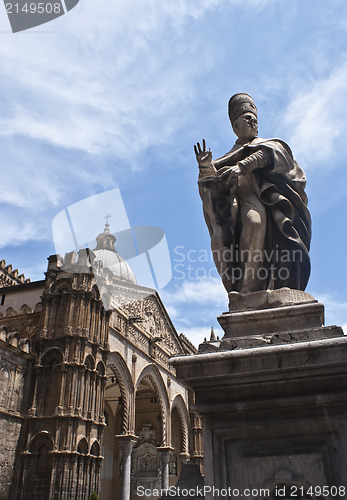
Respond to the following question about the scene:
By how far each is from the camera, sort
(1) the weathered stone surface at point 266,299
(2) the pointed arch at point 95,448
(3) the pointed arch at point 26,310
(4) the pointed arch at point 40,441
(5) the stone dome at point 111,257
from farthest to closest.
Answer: (5) the stone dome at point 111,257, (3) the pointed arch at point 26,310, (2) the pointed arch at point 95,448, (4) the pointed arch at point 40,441, (1) the weathered stone surface at point 266,299

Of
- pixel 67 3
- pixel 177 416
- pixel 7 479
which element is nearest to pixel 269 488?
pixel 67 3

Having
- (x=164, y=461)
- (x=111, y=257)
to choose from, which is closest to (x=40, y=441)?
(x=164, y=461)

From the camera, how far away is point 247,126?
362 cm

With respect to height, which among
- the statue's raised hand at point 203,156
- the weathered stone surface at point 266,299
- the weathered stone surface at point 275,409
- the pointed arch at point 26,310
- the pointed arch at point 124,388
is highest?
the pointed arch at point 26,310

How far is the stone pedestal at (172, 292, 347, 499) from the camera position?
217cm

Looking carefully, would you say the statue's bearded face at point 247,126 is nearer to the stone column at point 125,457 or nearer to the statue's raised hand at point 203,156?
the statue's raised hand at point 203,156

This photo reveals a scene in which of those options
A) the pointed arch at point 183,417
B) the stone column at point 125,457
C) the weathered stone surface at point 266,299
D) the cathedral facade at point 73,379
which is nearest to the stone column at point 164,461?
the cathedral facade at point 73,379

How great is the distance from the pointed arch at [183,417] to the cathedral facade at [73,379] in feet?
6.30

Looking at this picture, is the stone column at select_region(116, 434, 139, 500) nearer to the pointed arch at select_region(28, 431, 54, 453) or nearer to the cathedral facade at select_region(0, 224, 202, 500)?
the cathedral facade at select_region(0, 224, 202, 500)

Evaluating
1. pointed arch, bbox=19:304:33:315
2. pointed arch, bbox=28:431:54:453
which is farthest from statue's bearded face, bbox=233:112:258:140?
pointed arch, bbox=19:304:33:315

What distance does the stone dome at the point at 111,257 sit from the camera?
35.8 metres

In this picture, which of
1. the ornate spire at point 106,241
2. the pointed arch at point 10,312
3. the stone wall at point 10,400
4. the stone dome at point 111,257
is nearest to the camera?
the stone wall at point 10,400

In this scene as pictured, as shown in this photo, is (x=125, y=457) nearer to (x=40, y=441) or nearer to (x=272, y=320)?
(x=40, y=441)

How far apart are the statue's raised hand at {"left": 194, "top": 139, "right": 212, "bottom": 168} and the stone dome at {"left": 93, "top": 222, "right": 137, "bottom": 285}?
29.7 m
